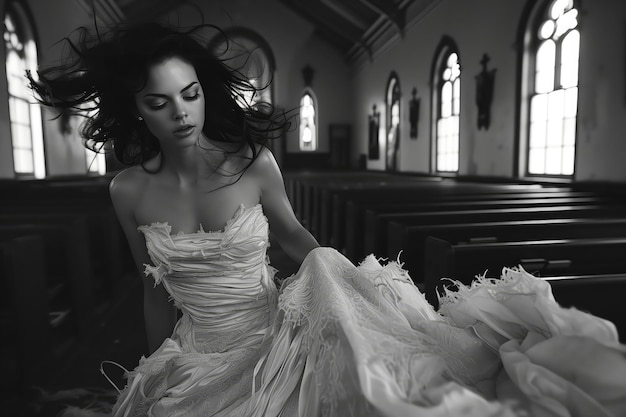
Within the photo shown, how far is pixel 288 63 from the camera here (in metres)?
14.5

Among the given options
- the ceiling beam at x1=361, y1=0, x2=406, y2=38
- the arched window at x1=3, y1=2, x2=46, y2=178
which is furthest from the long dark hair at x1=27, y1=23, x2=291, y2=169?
the ceiling beam at x1=361, y1=0, x2=406, y2=38

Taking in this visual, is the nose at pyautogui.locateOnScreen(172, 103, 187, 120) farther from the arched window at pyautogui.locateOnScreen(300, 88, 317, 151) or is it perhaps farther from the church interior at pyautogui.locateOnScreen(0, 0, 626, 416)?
the arched window at pyautogui.locateOnScreen(300, 88, 317, 151)

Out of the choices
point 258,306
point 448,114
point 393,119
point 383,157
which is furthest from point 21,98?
point 383,157

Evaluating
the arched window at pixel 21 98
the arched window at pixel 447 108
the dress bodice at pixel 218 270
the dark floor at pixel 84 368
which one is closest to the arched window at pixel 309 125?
the arched window at pixel 447 108

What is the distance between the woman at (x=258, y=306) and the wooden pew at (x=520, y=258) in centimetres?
80

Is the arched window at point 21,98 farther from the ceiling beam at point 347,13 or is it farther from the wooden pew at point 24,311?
the ceiling beam at point 347,13

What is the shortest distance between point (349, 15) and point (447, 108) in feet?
17.7

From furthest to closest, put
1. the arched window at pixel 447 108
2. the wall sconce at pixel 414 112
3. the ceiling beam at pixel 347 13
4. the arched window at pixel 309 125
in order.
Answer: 1. the arched window at pixel 309 125
2. the ceiling beam at pixel 347 13
3. the wall sconce at pixel 414 112
4. the arched window at pixel 447 108

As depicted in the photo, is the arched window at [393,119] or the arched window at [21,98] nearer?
the arched window at [21,98]

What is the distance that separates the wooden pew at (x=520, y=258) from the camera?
181 cm

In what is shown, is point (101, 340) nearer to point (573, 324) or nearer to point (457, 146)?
point (573, 324)

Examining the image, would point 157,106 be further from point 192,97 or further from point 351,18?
point 351,18

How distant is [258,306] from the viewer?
1276 mm

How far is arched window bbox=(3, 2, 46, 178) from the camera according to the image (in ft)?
22.9
